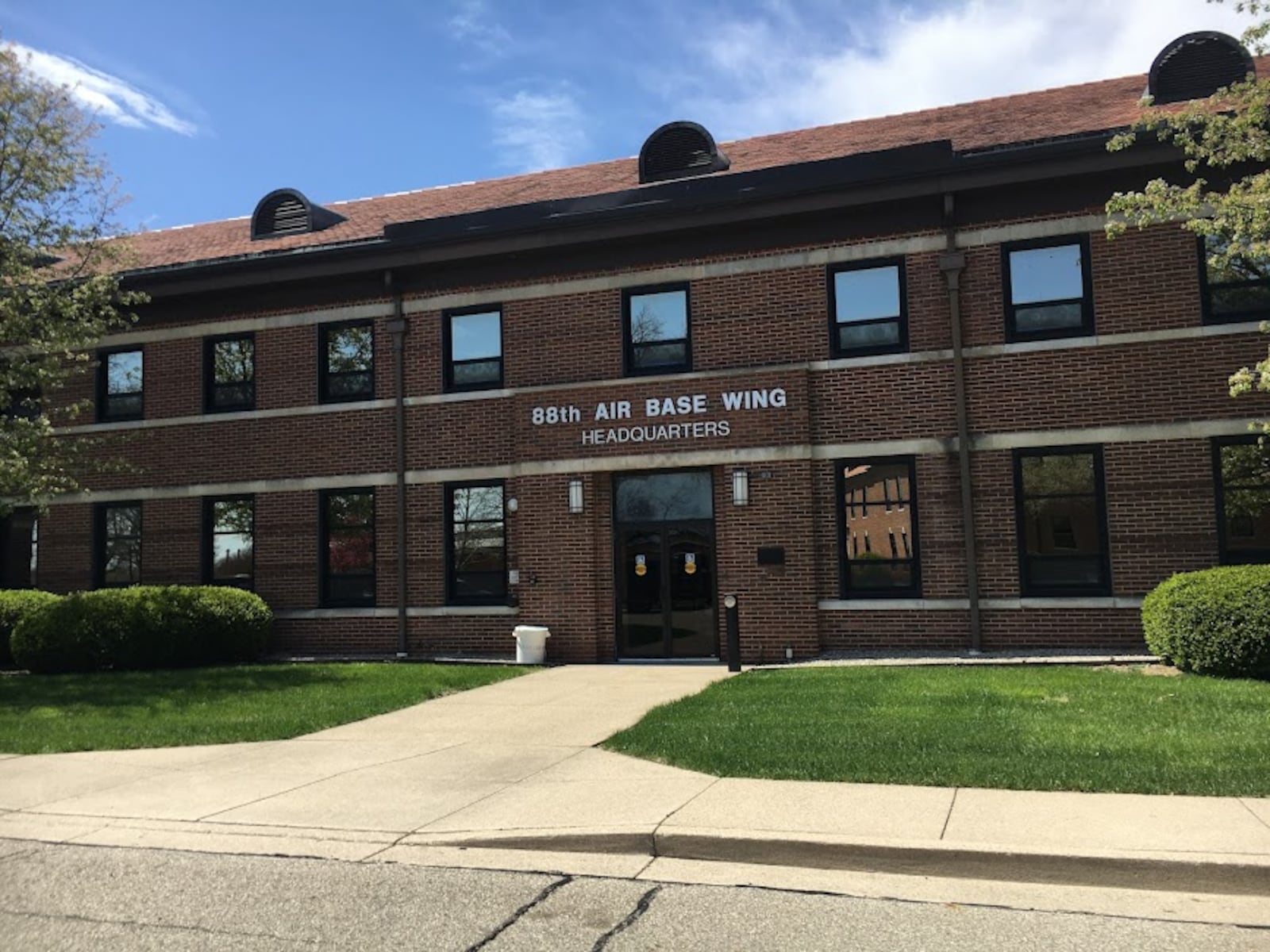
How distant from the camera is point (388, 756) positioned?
27.6ft

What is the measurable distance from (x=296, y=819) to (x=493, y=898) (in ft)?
7.03

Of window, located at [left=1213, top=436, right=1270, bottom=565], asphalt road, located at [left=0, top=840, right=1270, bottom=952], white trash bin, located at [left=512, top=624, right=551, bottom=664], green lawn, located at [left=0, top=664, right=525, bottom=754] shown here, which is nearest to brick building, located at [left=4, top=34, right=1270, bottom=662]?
window, located at [left=1213, top=436, right=1270, bottom=565]

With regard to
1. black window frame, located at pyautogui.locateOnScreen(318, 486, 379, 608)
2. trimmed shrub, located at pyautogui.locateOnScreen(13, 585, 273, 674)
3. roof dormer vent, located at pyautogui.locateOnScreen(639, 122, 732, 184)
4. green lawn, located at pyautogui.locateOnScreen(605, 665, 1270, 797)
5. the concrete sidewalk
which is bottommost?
the concrete sidewalk

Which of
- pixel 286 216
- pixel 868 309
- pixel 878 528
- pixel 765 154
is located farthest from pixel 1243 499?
pixel 286 216

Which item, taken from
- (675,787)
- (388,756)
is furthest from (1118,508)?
(388,756)

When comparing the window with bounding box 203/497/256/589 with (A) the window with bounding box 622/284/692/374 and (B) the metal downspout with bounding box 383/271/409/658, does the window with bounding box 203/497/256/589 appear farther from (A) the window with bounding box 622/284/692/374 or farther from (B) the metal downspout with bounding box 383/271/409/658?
(A) the window with bounding box 622/284/692/374

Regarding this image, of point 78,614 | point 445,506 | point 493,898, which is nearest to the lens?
point 493,898

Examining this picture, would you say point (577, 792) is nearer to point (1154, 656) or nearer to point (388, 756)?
point (388, 756)

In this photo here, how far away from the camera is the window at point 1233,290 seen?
13.1 metres

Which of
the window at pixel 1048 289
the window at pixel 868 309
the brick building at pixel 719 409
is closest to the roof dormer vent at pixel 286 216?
the brick building at pixel 719 409

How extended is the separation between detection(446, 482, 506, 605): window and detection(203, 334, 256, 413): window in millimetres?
4494

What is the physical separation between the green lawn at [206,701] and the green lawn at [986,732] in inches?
138

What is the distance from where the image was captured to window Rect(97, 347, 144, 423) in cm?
1847

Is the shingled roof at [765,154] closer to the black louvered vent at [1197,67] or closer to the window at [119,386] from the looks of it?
the black louvered vent at [1197,67]
